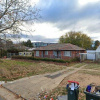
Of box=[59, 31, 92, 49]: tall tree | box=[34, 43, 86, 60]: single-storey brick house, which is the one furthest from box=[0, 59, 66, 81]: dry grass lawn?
box=[59, 31, 92, 49]: tall tree

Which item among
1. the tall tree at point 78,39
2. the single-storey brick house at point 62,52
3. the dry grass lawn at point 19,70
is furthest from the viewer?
the tall tree at point 78,39

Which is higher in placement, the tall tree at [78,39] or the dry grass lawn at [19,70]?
the tall tree at [78,39]

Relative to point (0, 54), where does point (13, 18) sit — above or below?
above

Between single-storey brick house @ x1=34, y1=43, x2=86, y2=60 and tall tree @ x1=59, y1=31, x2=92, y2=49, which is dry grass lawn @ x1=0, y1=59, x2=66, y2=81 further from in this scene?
tall tree @ x1=59, y1=31, x2=92, y2=49

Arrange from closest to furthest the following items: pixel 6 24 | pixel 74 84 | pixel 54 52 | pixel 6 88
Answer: pixel 74 84 → pixel 6 88 → pixel 6 24 → pixel 54 52

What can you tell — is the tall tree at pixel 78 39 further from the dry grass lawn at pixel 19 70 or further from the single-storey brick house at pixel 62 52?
the dry grass lawn at pixel 19 70

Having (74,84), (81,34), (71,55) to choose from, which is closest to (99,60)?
(71,55)

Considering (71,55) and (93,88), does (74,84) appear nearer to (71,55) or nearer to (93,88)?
(93,88)

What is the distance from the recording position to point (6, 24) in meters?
10.1

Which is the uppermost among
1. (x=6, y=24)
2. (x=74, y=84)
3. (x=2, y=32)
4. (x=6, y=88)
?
(x=6, y=24)

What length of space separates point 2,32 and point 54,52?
45.4 feet

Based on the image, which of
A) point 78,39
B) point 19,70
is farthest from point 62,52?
point 78,39

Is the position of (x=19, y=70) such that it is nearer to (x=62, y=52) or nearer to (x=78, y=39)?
(x=62, y=52)

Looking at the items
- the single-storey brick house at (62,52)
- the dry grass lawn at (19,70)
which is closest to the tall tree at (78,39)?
the single-storey brick house at (62,52)
